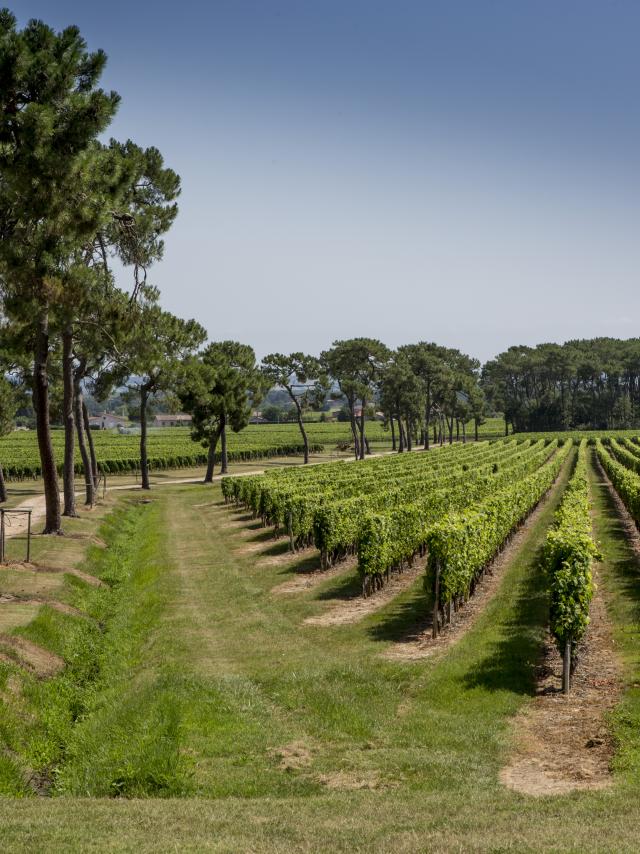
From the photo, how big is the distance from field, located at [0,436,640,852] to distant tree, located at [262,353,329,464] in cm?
5814

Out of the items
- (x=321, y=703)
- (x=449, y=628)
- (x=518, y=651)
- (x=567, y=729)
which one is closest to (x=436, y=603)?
(x=449, y=628)

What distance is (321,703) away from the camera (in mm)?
14578

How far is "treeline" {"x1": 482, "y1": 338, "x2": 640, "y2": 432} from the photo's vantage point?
6235 inches

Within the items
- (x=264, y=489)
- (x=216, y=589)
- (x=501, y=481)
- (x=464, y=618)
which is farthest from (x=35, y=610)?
(x=501, y=481)

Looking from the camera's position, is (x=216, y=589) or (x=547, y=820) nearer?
(x=547, y=820)

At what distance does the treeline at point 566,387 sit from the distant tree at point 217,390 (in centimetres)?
9154

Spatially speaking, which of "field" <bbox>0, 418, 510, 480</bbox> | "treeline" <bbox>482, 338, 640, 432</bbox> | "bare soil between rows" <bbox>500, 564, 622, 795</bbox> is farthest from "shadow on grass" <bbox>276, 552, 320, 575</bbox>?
"treeline" <bbox>482, 338, 640, 432</bbox>

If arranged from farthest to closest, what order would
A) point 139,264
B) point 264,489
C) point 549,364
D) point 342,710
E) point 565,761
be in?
point 549,364, point 264,489, point 139,264, point 342,710, point 565,761

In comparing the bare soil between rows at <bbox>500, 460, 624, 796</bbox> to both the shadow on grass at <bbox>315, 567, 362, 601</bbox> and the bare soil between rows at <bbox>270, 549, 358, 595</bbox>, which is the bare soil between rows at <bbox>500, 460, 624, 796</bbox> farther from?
the bare soil between rows at <bbox>270, 549, 358, 595</bbox>

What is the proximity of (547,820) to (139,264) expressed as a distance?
22.0 metres

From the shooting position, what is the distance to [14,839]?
8781 millimetres

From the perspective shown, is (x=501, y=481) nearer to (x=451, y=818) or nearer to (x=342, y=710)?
(x=342, y=710)

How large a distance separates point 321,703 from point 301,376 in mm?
75943

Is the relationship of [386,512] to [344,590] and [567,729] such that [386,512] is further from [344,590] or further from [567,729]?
[567,729]
